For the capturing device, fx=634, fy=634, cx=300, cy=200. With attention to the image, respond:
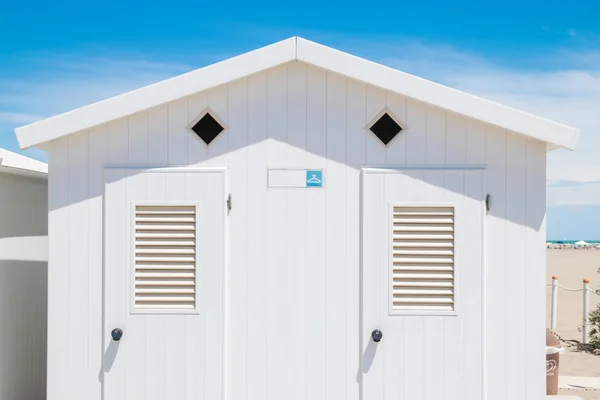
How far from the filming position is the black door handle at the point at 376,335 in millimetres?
4953

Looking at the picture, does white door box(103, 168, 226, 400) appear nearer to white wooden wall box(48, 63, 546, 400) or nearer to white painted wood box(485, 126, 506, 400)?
white wooden wall box(48, 63, 546, 400)

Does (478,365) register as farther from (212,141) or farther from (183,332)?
(212,141)

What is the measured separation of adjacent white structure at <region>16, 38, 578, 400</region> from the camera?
499 cm

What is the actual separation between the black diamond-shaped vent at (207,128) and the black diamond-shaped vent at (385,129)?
4.05 ft

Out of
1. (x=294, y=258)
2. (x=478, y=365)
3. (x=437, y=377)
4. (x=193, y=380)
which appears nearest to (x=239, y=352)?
(x=193, y=380)

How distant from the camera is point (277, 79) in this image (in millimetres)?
5055

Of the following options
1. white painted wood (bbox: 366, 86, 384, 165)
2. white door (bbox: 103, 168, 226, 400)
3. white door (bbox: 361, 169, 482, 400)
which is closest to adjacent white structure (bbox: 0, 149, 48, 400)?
white door (bbox: 103, 168, 226, 400)

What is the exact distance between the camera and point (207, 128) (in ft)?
16.6

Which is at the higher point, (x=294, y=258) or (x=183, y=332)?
(x=294, y=258)

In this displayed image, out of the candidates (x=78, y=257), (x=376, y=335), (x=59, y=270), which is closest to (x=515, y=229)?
(x=376, y=335)

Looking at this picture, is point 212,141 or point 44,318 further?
point 44,318

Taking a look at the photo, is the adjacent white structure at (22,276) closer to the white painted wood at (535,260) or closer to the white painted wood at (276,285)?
the white painted wood at (276,285)

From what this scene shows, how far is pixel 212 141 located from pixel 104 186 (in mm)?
927

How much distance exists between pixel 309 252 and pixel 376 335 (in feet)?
2.73
